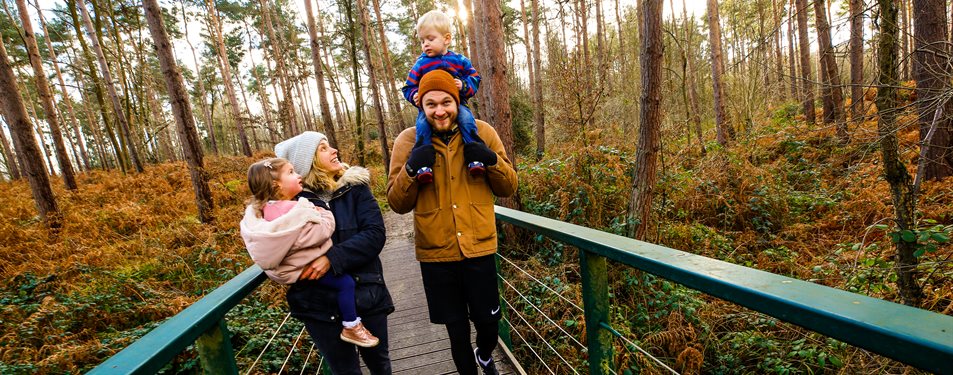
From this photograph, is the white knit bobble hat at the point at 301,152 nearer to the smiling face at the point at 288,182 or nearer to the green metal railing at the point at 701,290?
the smiling face at the point at 288,182

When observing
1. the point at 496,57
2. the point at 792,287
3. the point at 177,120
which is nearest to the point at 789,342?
the point at 792,287

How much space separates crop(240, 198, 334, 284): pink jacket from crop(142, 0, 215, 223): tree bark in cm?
668

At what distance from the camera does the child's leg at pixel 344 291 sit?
1.89 metres

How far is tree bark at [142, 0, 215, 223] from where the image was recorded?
6.62 m

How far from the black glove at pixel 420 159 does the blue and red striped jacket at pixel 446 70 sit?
1.32 ft

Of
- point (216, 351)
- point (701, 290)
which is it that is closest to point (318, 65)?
point (216, 351)

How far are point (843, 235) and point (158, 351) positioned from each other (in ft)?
23.3

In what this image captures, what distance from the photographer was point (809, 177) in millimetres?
7230

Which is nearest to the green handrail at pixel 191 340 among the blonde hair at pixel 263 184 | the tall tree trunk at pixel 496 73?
the blonde hair at pixel 263 184

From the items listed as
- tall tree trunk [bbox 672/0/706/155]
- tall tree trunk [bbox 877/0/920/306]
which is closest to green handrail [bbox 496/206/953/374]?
tall tree trunk [bbox 877/0/920/306]

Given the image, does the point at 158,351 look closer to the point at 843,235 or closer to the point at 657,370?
the point at 657,370

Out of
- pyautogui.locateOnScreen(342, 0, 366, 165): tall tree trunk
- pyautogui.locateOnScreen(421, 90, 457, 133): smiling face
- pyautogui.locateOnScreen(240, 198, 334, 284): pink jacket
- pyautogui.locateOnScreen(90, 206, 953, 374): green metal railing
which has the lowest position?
pyautogui.locateOnScreen(90, 206, 953, 374): green metal railing

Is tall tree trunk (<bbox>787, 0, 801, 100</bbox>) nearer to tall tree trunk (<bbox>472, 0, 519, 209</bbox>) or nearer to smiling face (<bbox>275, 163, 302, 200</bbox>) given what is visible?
smiling face (<bbox>275, 163, 302, 200</bbox>)

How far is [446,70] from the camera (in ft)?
7.13
